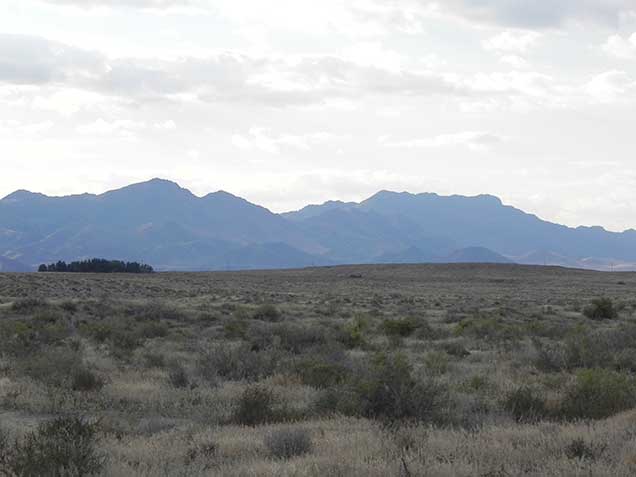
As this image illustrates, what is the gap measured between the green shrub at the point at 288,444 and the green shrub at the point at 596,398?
414 centimetres

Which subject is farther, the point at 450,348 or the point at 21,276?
the point at 21,276

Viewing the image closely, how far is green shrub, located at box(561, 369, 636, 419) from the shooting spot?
36.0ft

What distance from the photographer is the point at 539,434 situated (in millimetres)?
9242

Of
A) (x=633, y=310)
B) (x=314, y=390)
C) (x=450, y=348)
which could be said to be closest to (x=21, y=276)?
(x=633, y=310)

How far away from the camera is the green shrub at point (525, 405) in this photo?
10914 millimetres

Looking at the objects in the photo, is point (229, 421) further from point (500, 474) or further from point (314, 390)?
point (500, 474)

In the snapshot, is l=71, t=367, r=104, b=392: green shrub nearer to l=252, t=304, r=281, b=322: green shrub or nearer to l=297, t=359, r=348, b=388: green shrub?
l=297, t=359, r=348, b=388: green shrub

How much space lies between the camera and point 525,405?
11250 millimetres

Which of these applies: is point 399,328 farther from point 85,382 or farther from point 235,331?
point 85,382

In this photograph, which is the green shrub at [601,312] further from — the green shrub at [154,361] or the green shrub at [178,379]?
the green shrub at [178,379]

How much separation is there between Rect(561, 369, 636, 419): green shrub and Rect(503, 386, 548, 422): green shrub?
31cm

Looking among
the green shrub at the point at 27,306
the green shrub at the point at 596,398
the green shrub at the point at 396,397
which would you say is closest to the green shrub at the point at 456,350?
the green shrub at the point at 596,398

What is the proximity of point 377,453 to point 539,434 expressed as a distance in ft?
7.04

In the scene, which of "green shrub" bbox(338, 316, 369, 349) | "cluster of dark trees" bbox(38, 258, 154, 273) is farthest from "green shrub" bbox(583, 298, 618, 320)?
"cluster of dark trees" bbox(38, 258, 154, 273)
